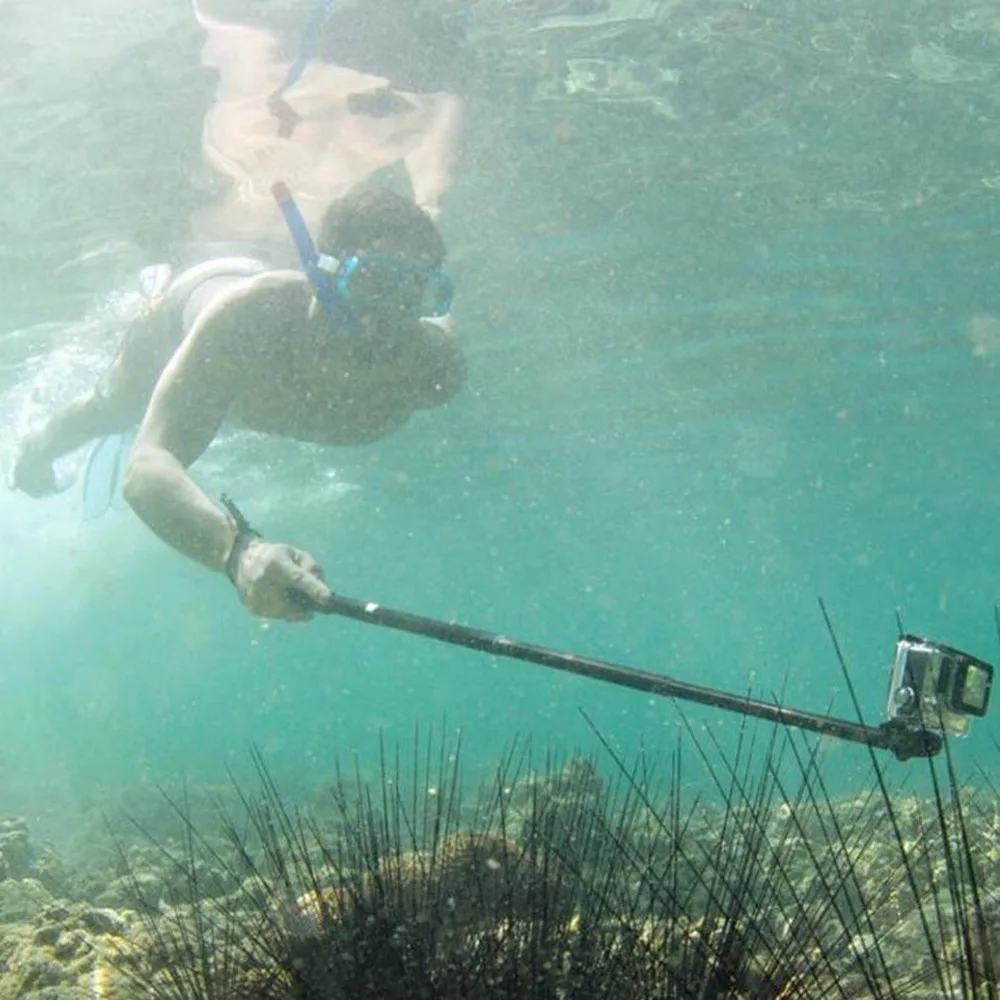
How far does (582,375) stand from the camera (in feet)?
76.7

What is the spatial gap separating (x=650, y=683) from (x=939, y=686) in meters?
0.90

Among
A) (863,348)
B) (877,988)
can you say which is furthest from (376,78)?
(863,348)

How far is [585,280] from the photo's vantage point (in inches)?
695

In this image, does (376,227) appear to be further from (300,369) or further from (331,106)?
(331,106)

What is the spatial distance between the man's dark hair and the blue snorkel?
0.39 meters

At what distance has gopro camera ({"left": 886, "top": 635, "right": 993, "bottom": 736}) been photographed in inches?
106

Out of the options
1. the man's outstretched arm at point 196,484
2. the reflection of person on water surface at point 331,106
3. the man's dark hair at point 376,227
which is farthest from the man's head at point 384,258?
the reflection of person on water surface at point 331,106

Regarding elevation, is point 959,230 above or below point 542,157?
below

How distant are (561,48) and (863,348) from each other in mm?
13988

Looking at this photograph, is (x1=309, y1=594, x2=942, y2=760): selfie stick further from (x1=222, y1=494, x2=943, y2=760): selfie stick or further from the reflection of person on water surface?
the reflection of person on water surface

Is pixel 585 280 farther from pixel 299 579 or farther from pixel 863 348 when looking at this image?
pixel 299 579

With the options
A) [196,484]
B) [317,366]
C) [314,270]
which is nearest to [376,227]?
[314,270]

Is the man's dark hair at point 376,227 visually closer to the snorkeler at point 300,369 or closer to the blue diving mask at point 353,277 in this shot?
the snorkeler at point 300,369

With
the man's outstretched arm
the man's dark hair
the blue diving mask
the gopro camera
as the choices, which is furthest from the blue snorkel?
the gopro camera
